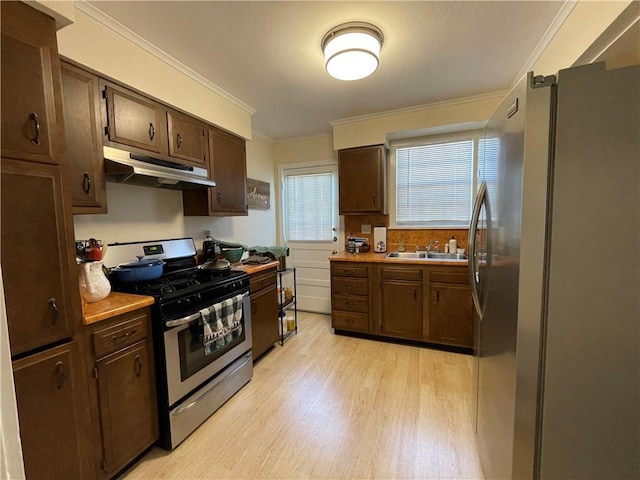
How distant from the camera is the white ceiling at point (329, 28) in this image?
155 cm

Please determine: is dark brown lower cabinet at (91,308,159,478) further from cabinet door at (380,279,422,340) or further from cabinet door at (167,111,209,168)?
cabinet door at (380,279,422,340)

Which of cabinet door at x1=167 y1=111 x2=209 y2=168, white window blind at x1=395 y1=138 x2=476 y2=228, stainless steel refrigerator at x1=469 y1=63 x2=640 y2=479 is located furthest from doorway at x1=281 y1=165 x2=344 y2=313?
stainless steel refrigerator at x1=469 y1=63 x2=640 y2=479

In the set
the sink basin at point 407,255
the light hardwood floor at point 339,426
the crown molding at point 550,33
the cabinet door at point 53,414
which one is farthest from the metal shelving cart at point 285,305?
the crown molding at point 550,33

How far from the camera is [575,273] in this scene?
880 mm

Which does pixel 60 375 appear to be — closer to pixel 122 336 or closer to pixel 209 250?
pixel 122 336

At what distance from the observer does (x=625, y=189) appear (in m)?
0.82

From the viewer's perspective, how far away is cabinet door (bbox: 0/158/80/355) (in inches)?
40.8

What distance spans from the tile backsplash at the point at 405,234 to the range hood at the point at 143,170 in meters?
2.06

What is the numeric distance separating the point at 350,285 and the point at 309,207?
4.62 ft

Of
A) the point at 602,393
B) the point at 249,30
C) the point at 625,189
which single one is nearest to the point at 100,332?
the point at 249,30

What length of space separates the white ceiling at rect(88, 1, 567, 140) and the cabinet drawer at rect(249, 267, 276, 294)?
1684 millimetres

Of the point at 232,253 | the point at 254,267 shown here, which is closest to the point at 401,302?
the point at 254,267

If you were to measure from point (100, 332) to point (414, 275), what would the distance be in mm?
2529

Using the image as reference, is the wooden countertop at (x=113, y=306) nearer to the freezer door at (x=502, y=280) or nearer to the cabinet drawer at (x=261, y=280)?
the cabinet drawer at (x=261, y=280)
